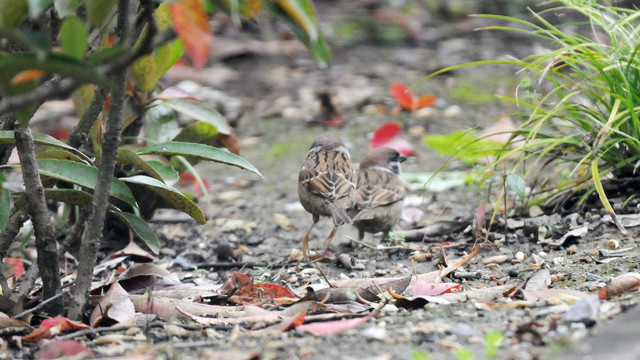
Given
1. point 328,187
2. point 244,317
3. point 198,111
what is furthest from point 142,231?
point 328,187

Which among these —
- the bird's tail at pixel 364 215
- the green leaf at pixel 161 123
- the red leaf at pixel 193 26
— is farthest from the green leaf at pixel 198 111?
the red leaf at pixel 193 26

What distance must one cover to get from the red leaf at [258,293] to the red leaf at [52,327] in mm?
680

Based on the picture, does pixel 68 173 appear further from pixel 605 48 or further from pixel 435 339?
pixel 605 48

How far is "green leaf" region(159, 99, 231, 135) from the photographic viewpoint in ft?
13.2

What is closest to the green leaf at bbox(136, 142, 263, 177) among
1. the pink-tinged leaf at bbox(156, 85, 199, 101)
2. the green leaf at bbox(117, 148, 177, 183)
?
the green leaf at bbox(117, 148, 177, 183)

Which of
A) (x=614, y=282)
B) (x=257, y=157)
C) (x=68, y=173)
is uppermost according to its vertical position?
(x=68, y=173)

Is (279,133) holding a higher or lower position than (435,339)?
lower

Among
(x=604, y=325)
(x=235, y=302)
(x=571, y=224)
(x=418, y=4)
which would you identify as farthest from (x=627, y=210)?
(x=418, y=4)

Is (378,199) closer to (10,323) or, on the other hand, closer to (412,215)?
(412,215)

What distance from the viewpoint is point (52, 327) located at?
2.83m

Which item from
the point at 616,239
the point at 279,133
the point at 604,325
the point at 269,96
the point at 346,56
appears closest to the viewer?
the point at 604,325

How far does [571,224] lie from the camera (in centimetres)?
406

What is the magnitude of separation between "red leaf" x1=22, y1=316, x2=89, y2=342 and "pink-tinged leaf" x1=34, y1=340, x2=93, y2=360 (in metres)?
0.24

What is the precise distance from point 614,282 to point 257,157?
4.19m
